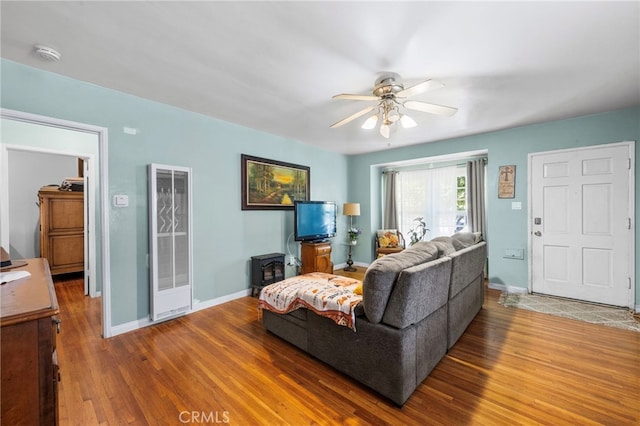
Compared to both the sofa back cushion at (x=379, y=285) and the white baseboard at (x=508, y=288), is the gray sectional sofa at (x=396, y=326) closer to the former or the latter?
the sofa back cushion at (x=379, y=285)

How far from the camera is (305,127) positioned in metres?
3.92

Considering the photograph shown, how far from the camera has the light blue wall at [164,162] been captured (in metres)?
2.43

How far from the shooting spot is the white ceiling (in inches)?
64.1

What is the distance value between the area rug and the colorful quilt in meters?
2.57

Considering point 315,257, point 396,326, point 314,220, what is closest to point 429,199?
point 314,220

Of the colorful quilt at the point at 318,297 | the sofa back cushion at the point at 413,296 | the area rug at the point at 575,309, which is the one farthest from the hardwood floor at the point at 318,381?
the sofa back cushion at the point at 413,296

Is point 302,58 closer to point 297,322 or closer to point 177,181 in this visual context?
point 177,181

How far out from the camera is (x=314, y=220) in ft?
15.3

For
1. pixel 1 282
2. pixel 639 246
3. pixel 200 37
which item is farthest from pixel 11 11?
pixel 639 246

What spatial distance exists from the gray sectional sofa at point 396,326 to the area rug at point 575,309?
1.74 metres

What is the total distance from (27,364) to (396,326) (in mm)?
1802

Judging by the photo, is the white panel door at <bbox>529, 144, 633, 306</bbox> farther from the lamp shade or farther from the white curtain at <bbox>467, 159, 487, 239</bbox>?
the lamp shade

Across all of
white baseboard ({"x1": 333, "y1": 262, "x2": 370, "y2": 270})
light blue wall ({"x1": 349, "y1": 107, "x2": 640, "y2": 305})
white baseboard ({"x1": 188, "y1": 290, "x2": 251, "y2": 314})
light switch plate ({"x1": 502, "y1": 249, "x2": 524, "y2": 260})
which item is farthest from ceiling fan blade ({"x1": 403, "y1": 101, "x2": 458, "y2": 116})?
white baseboard ({"x1": 333, "y1": 262, "x2": 370, "y2": 270})

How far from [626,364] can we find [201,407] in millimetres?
3303
